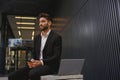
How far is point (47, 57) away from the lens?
7.34ft

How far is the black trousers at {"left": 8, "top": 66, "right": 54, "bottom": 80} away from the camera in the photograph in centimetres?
210

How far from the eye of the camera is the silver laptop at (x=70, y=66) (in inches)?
77.1

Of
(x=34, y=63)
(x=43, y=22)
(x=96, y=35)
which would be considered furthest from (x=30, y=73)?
(x=96, y=35)

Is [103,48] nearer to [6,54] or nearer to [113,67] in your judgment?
[113,67]

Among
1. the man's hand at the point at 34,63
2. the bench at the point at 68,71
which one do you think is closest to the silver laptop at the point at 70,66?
the bench at the point at 68,71

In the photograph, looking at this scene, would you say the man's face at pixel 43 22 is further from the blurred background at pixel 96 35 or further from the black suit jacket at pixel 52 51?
the blurred background at pixel 96 35

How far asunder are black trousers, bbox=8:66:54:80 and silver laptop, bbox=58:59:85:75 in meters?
→ 0.17

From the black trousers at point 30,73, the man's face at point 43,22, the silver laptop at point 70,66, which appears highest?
the man's face at point 43,22

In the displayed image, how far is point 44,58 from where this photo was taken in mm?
2266

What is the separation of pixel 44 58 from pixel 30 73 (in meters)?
0.24

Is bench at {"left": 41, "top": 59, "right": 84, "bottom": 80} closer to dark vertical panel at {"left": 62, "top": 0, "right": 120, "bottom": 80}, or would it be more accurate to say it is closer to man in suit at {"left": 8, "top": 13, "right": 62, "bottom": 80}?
man in suit at {"left": 8, "top": 13, "right": 62, "bottom": 80}

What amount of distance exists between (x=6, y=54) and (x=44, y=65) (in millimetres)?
11940

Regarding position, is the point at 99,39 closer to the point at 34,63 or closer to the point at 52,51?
the point at 52,51

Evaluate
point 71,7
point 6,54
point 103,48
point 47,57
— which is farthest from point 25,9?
point 47,57
